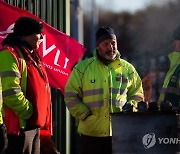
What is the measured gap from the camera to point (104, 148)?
7.07 metres

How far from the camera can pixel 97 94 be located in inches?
278

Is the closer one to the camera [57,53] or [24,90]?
[24,90]

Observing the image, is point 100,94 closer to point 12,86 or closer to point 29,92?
point 29,92

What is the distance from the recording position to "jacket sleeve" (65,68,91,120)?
277 inches

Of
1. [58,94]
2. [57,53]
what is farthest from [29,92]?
[58,94]

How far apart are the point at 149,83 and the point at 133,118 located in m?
3.90

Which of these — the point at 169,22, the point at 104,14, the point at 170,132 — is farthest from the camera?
the point at 104,14

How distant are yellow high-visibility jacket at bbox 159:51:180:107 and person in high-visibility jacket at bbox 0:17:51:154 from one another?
6.78 ft

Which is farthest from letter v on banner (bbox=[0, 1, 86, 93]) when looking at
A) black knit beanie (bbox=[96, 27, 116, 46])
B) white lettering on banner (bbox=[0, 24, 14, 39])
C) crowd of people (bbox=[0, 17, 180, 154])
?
crowd of people (bbox=[0, 17, 180, 154])

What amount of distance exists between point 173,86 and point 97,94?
5.04 ft

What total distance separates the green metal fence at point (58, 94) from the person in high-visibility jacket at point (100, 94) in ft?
6.51

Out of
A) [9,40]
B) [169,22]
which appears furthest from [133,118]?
[169,22]

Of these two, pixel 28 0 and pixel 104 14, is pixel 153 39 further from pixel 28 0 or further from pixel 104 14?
pixel 28 0

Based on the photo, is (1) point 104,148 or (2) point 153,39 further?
(2) point 153,39
